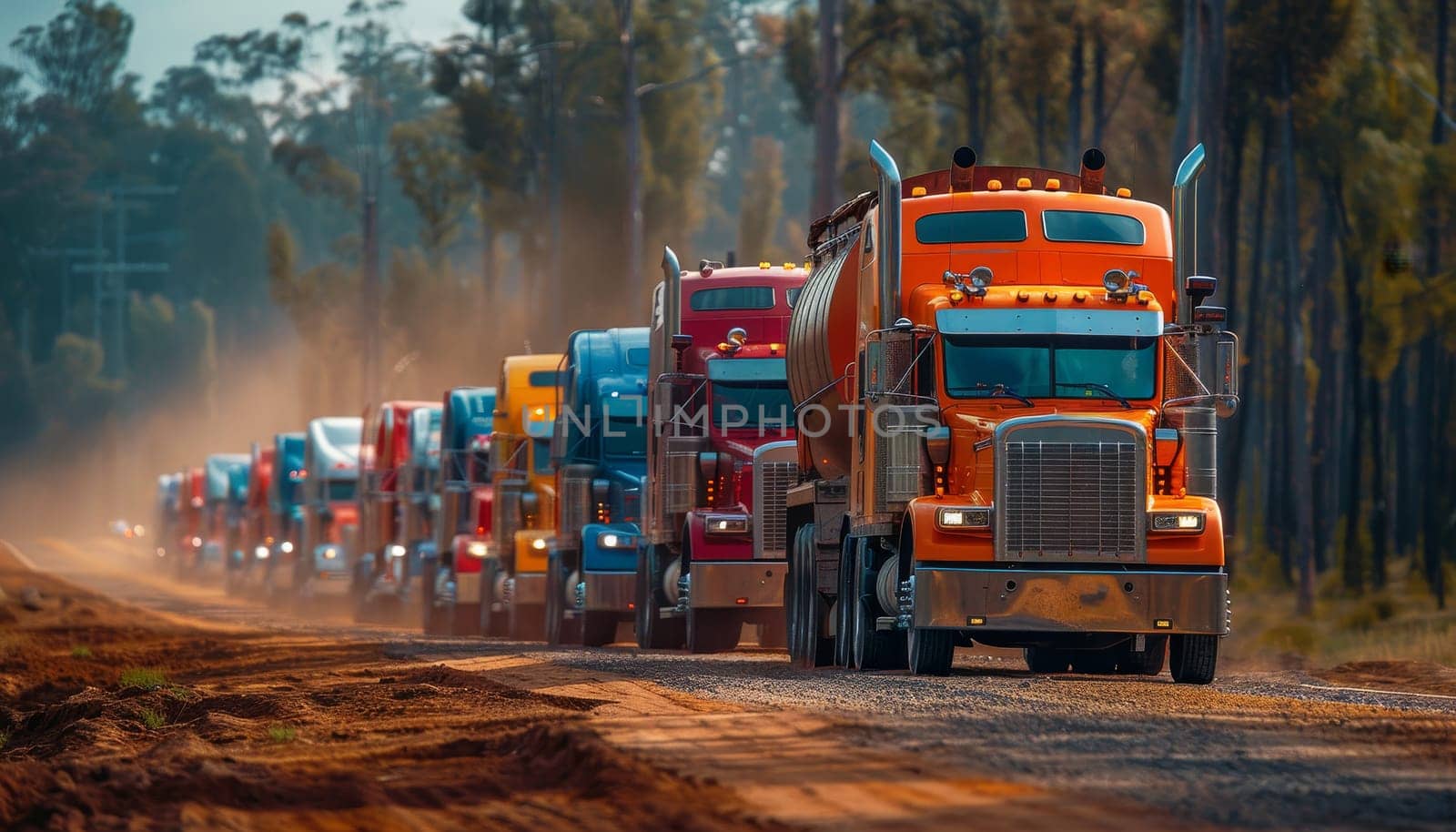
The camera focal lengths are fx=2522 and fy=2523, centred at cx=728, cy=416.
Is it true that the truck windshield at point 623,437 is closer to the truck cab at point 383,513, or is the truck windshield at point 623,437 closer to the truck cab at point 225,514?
the truck cab at point 383,513

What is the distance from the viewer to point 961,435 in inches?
752

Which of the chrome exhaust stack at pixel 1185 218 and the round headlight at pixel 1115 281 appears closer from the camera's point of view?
the round headlight at pixel 1115 281

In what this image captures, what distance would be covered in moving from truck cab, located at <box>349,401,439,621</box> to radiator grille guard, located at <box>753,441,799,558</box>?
59.8 ft

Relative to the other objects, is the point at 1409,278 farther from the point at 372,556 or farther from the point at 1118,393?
the point at 1118,393

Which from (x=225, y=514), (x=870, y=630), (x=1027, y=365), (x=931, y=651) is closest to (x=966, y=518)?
(x=931, y=651)

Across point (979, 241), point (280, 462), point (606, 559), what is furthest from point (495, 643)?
point (280, 462)

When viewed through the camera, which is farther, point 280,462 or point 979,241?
point 280,462

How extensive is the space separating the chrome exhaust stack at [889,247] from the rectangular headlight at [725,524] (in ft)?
19.6

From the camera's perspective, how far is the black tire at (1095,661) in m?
22.4

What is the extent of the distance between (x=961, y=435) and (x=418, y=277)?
92.5m

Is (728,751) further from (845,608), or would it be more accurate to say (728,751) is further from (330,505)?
(330,505)

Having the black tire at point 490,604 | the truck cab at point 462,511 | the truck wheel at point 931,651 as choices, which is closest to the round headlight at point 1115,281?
the truck wheel at point 931,651

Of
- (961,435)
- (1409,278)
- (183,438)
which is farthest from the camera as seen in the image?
(183,438)

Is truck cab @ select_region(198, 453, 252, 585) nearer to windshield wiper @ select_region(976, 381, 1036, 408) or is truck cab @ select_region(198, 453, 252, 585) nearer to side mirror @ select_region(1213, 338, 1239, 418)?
windshield wiper @ select_region(976, 381, 1036, 408)
